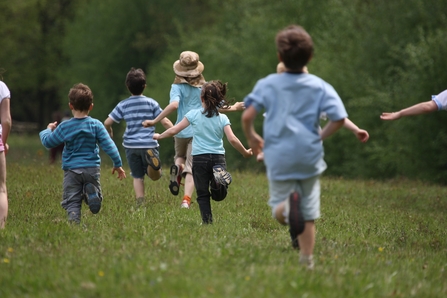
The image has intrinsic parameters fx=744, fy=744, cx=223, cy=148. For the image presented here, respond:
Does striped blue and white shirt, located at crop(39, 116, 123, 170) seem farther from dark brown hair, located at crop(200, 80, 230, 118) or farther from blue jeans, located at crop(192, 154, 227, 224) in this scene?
dark brown hair, located at crop(200, 80, 230, 118)

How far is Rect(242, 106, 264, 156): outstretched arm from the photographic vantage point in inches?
231

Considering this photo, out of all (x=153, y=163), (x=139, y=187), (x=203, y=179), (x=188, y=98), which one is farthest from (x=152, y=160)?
(x=203, y=179)

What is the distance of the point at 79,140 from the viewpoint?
801 cm

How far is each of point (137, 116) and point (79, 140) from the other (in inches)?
91.1

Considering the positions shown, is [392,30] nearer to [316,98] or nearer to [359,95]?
[359,95]

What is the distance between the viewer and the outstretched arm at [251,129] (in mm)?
5859

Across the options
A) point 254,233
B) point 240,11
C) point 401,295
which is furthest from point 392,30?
point 401,295

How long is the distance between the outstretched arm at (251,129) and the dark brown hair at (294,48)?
0.49 m

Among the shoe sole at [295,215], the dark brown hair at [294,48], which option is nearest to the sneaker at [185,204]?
the shoe sole at [295,215]

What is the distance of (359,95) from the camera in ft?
102

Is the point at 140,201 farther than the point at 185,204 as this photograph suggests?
Yes

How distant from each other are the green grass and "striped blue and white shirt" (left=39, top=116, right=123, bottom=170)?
2.29 feet

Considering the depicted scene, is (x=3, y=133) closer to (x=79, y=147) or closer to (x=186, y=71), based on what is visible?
(x=79, y=147)

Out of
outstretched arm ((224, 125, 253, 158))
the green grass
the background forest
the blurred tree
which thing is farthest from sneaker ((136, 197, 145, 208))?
the blurred tree
